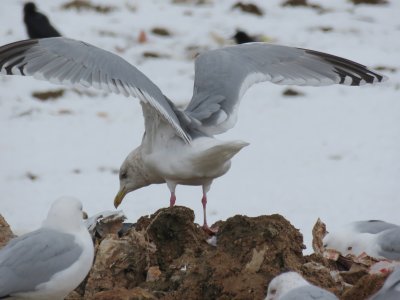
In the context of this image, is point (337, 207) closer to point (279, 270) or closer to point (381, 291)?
point (279, 270)

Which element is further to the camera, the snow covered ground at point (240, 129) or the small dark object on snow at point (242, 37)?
the small dark object on snow at point (242, 37)

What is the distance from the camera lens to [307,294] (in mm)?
3549

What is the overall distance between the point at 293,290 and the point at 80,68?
2.16m

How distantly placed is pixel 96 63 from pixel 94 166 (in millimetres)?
3931

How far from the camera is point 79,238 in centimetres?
426

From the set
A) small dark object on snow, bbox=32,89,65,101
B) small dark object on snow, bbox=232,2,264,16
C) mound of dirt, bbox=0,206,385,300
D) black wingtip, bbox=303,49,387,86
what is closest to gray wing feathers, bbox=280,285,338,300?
mound of dirt, bbox=0,206,385,300

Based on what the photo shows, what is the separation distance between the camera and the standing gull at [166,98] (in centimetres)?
519

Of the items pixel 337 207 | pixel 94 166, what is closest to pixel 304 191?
pixel 337 207

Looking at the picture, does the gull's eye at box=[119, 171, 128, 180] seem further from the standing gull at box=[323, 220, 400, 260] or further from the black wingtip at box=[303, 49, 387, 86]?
the black wingtip at box=[303, 49, 387, 86]

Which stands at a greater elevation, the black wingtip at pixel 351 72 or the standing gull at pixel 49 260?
the black wingtip at pixel 351 72

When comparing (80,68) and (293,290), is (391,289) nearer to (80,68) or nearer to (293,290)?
(293,290)

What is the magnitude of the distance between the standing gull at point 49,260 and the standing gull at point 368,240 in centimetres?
179

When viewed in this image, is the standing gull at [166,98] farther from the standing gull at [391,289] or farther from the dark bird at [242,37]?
the dark bird at [242,37]

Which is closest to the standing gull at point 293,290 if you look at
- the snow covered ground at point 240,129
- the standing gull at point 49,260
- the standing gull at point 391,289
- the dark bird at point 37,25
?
the standing gull at point 391,289
